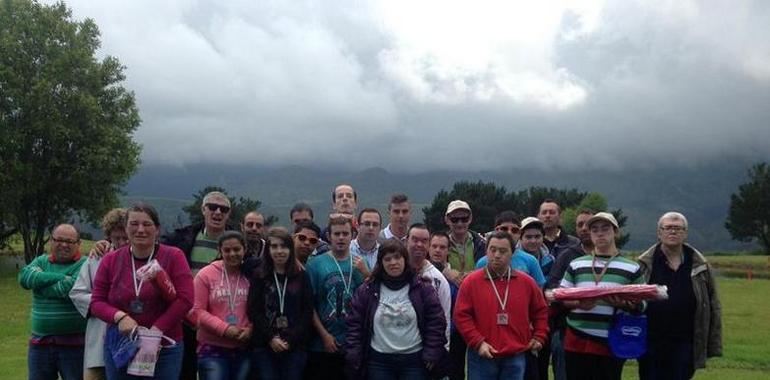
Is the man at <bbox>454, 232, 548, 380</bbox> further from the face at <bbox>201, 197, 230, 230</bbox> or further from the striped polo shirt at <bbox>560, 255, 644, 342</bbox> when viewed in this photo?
the face at <bbox>201, 197, 230, 230</bbox>

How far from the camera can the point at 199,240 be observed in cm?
798

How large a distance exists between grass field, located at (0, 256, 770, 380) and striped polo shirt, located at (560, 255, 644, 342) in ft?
19.5

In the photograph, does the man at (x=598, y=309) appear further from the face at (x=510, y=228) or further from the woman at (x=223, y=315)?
the woman at (x=223, y=315)

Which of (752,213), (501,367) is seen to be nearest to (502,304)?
(501,367)

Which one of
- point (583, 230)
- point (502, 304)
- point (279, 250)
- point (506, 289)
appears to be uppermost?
point (583, 230)

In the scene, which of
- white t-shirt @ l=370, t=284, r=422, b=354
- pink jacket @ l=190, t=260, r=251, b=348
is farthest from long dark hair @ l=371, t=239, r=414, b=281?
pink jacket @ l=190, t=260, r=251, b=348

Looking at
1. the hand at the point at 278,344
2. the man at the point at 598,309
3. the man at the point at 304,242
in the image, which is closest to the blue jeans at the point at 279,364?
the hand at the point at 278,344

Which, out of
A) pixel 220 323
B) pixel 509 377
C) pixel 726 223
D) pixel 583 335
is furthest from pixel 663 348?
pixel 726 223

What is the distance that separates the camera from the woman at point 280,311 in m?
7.04

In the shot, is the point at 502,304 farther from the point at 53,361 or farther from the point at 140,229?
the point at 53,361

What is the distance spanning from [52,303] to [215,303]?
169 centimetres

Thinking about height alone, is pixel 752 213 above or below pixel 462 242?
above

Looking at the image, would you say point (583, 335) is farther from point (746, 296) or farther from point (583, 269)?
point (746, 296)

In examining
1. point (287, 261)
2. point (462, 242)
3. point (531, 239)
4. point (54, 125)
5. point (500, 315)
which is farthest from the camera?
point (54, 125)
